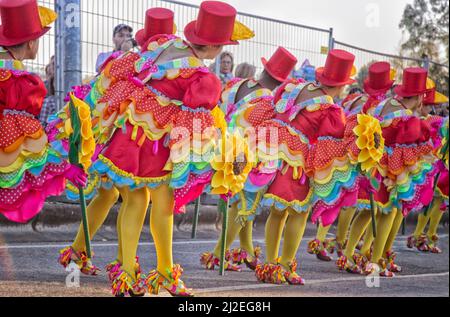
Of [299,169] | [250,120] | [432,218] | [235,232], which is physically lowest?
[432,218]

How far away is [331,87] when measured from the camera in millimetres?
7910

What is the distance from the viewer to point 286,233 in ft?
25.3

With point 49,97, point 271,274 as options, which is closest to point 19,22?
point 271,274

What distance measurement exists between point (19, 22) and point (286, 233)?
9.80ft

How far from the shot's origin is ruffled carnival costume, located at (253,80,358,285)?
7645 mm

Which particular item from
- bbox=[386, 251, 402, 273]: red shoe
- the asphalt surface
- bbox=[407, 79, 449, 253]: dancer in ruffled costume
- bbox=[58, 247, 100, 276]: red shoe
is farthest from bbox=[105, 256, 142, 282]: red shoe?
bbox=[407, 79, 449, 253]: dancer in ruffled costume

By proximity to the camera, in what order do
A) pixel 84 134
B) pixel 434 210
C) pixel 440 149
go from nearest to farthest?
pixel 84 134
pixel 440 149
pixel 434 210

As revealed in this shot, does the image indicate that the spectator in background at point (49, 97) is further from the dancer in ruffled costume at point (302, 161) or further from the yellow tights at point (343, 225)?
A: the yellow tights at point (343, 225)

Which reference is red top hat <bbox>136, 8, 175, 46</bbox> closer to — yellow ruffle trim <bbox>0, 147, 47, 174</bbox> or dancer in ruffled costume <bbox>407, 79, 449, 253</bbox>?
yellow ruffle trim <bbox>0, 147, 47, 174</bbox>

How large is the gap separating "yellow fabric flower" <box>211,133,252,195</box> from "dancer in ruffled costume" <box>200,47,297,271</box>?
4.06 feet

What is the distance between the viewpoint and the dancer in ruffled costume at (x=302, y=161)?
765cm

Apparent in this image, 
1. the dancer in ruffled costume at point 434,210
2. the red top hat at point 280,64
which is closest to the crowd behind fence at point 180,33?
the dancer in ruffled costume at point 434,210

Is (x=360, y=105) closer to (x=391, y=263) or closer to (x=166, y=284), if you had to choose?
(x=391, y=263)
